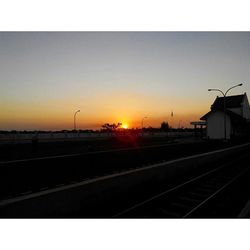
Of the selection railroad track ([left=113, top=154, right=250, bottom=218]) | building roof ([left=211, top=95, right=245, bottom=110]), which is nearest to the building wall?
building roof ([left=211, top=95, right=245, bottom=110])

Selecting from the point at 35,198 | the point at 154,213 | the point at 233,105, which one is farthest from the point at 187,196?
the point at 233,105

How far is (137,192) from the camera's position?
9.61m

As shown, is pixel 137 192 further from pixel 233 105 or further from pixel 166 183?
pixel 233 105

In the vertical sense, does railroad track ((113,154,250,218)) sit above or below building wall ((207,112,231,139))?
below

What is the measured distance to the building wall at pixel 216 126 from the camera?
50.1 meters

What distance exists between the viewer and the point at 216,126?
51062 millimetres

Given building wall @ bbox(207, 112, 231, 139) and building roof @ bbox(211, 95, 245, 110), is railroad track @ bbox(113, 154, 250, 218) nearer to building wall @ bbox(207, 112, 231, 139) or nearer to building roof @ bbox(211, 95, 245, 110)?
building wall @ bbox(207, 112, 231, 139)

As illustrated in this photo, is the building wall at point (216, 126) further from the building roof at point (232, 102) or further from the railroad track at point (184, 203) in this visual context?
the railroad track at point (184, 203)

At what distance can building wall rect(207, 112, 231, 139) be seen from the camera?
164 ft

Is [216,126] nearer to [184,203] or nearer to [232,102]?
[232,102]

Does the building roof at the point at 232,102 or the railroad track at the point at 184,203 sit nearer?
the railroad track at the point at 184,203

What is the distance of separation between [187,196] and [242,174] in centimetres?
642

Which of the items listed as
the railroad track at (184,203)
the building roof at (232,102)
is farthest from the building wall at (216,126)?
the railroad track at (184,203)

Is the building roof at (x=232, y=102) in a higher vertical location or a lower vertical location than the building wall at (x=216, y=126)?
higher
